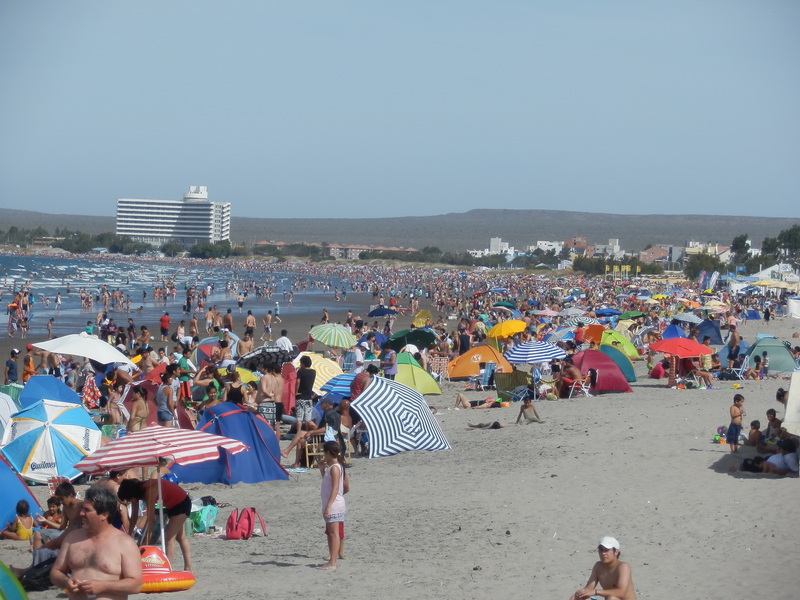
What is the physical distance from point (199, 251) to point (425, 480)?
147440 millimetres

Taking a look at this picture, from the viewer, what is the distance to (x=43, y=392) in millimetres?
11414

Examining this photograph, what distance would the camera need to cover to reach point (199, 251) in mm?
153125

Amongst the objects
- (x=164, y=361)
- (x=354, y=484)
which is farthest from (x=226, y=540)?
(x=164, y=361)

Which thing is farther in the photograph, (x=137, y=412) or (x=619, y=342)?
(x=619, y=342)

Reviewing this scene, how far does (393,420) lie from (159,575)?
5.04m

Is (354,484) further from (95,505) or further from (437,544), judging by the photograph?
(95,505)

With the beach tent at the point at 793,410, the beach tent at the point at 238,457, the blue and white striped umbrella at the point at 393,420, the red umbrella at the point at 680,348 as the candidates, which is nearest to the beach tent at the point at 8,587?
the beach tent at the point at 238,457

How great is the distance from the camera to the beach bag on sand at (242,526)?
783cm

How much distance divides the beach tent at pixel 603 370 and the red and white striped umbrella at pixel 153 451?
919cm

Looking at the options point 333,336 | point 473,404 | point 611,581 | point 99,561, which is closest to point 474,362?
point 473,404

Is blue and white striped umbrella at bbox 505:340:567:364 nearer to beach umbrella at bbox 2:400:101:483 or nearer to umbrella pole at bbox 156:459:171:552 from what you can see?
beach umbrella at bbox 2:400:101:483

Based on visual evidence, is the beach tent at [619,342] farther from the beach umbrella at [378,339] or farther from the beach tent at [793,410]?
the beach tent at [793,410]

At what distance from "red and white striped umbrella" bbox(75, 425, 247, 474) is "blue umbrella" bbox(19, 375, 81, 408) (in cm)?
487

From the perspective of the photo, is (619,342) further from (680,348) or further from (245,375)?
(245,375)
